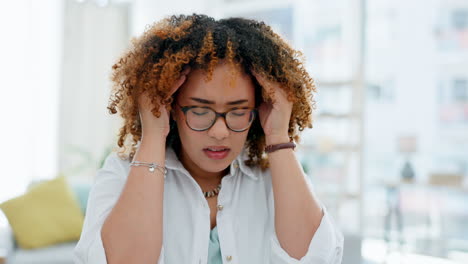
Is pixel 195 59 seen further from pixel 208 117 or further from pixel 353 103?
pixel 353 103

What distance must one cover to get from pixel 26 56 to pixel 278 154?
12.2 feet

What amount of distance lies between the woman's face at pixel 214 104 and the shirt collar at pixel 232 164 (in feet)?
0.19

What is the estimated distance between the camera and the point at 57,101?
4.49 m

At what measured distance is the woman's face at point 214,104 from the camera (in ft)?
3.69

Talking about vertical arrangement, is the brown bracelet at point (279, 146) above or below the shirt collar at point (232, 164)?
above

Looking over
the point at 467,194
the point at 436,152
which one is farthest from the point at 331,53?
the point at 467,194

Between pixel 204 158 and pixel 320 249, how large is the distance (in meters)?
0.37

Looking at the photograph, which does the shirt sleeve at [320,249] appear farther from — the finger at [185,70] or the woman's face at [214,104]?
the finger at [185,70]

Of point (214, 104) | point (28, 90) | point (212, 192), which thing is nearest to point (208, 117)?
point (214, 104)

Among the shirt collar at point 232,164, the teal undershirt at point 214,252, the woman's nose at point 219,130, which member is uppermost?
the woman's nose at point 219,130

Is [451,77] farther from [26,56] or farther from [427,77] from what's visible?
[26,56]

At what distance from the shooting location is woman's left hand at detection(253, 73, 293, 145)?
48.0 inches

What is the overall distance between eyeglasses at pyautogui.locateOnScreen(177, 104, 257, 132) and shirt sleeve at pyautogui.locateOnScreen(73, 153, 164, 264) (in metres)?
0.24

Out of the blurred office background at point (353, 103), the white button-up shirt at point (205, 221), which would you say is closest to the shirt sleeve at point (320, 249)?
the white button-up shirt at point (205, 221)
